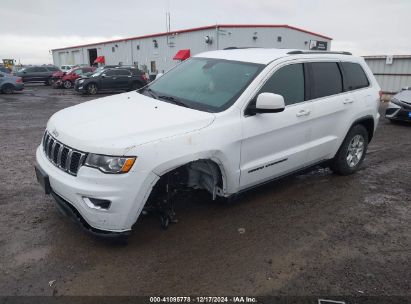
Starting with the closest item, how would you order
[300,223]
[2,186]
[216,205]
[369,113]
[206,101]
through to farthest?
[206,101], [300,223], [216,205], [2,186], [369,113]

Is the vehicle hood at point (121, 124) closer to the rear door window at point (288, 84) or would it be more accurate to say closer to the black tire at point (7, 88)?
the rear door window at point (288, 84)

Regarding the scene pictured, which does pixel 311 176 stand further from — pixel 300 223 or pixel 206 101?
pixel 206 101

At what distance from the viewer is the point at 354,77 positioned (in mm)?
5059

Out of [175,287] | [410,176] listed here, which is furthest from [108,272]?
[410,176]

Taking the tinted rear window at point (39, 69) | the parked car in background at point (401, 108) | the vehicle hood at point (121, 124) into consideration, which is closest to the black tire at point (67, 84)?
the tinted rear window at point (39, 69)

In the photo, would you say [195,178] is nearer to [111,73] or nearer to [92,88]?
[92,88]

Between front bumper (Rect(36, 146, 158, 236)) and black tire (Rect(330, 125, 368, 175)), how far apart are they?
3.21 meters

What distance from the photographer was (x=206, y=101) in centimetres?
367

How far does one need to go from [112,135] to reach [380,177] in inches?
172

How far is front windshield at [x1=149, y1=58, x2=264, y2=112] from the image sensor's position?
12.0 ft

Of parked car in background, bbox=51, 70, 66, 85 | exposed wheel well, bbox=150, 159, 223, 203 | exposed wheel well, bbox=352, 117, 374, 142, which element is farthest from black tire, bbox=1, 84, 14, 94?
exposed wheel well, bbox=352, 117, 374, 142

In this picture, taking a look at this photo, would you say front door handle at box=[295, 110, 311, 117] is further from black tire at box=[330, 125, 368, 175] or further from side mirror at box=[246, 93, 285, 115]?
black tire at box=[330, 125, 368, 175]

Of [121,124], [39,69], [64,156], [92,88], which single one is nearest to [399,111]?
[121,124]

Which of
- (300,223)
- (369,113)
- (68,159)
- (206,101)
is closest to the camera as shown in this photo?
(68,159)
